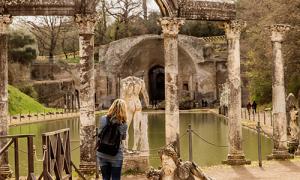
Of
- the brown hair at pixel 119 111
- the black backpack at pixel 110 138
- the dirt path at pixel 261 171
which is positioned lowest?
the dirt path at pixel 261 171

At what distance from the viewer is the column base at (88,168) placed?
13.0 meters

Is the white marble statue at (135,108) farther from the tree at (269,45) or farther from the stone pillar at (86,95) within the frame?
the tree at (269,45)

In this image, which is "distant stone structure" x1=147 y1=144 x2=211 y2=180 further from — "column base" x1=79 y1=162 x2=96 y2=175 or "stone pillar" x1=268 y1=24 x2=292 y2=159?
"stone pillar" x1=268 y1=24 x2=292 y2=159

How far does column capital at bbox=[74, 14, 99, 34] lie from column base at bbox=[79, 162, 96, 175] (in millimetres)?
3452

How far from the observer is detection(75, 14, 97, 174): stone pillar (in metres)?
13.0

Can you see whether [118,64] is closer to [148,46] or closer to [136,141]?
[148,46]

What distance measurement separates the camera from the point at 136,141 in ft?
43.7

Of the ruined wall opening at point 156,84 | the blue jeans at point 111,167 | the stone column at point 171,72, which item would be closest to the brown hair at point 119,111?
the blue jeans at point 111,167

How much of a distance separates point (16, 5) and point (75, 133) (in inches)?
549

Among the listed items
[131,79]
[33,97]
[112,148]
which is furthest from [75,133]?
[33,97]

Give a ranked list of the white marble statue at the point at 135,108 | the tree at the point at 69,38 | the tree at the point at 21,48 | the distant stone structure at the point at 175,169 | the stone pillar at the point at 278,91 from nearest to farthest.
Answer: the distant stone structure at the point at 175,169 < the white marble statue at the point at 135,108 < the stone pillar at the point at 278,91 < the tree at the point at 21,48 < the tree at the point at 69,38

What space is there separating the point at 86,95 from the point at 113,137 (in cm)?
528

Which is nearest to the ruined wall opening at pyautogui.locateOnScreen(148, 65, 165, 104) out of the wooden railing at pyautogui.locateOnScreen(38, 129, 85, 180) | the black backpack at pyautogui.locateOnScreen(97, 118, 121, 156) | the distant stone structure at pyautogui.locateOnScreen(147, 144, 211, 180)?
the wooden railing at pyautogui.locateOnScreen(38, 129, 85, 180)

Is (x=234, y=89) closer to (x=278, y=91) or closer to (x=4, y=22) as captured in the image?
(x=278, y=91)
